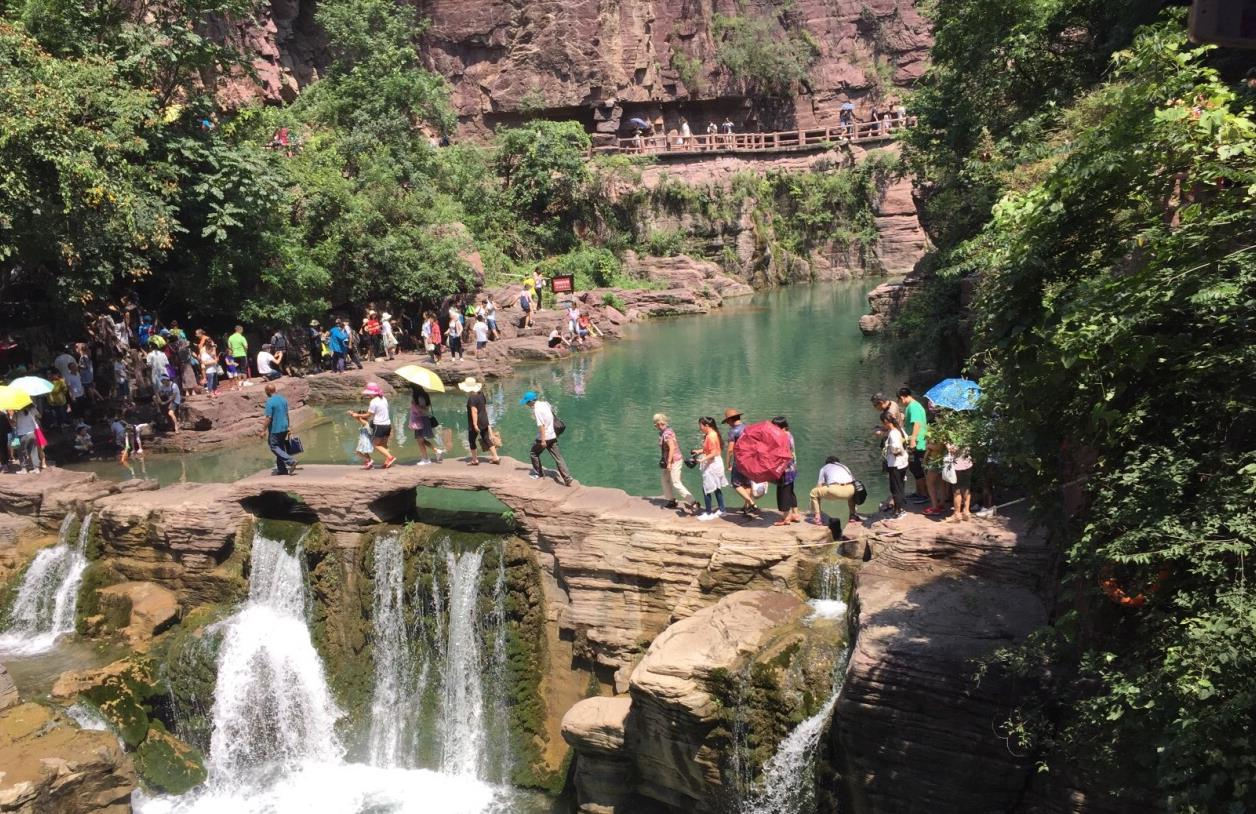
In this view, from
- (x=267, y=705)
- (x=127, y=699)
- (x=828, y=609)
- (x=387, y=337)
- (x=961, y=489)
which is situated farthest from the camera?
(x=387, y=337)

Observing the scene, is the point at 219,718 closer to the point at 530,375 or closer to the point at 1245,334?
the point at 1245,334

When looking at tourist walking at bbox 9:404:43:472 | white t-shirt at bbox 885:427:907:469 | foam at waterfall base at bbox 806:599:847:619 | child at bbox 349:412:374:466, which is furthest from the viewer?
tourist walking at bbox 9:404:43:472

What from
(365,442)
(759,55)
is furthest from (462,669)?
(759,55)

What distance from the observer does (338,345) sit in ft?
74.3

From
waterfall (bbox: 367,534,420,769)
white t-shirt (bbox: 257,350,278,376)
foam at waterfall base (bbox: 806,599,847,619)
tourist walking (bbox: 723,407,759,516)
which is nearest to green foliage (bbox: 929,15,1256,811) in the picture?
foam at waterfall base (bbox: 806,599,847,619)

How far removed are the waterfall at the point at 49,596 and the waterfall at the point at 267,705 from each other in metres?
2.69

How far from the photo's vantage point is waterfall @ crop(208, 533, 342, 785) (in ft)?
38.1

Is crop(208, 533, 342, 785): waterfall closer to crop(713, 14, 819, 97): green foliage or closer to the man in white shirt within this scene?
the man in white shirt

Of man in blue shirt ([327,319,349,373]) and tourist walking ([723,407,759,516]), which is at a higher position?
man in blue shirt ([327,319,349,373])

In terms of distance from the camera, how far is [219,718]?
11.7m

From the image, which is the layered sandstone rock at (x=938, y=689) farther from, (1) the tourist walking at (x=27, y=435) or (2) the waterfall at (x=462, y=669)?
(1) the tourist walking at (x=27, y=435)

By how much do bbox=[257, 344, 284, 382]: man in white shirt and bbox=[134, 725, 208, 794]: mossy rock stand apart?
36.1 ft

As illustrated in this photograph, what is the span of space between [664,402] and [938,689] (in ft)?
44.5

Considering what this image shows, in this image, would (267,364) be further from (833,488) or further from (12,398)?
(833,488)
